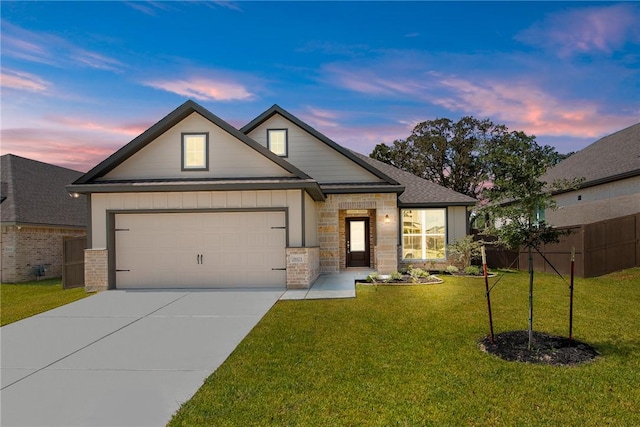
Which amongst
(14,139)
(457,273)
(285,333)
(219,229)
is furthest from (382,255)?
(14,139)

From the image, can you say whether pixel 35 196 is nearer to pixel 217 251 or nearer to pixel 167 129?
pixel 167 129

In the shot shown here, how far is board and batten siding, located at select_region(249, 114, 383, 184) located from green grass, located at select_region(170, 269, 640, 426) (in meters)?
7.98

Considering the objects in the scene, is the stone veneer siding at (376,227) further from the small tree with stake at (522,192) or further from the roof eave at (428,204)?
the small tree with stake at (522,192)

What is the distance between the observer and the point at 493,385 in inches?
165

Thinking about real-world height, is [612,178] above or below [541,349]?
above

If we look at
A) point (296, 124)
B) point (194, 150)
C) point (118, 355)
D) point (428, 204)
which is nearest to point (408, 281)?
point (428, 204)

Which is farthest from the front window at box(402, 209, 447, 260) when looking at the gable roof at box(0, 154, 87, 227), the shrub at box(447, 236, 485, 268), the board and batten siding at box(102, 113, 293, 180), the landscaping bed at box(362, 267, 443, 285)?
the gable roof at box(0, 154, 87, 227)

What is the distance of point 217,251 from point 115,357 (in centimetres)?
605

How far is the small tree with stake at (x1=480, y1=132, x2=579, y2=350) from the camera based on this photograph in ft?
17.6

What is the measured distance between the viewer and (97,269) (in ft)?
37.1

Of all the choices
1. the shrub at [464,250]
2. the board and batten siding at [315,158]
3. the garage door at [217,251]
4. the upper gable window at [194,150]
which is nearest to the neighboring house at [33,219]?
the garage door at [217,251]

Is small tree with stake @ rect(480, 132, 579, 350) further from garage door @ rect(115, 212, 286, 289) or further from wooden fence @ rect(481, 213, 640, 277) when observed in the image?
wooden fence @ rect(481, 213, 640, 277)

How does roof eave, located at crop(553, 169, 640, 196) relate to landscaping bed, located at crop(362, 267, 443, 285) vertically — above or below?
above

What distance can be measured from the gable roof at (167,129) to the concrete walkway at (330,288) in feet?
11.9
